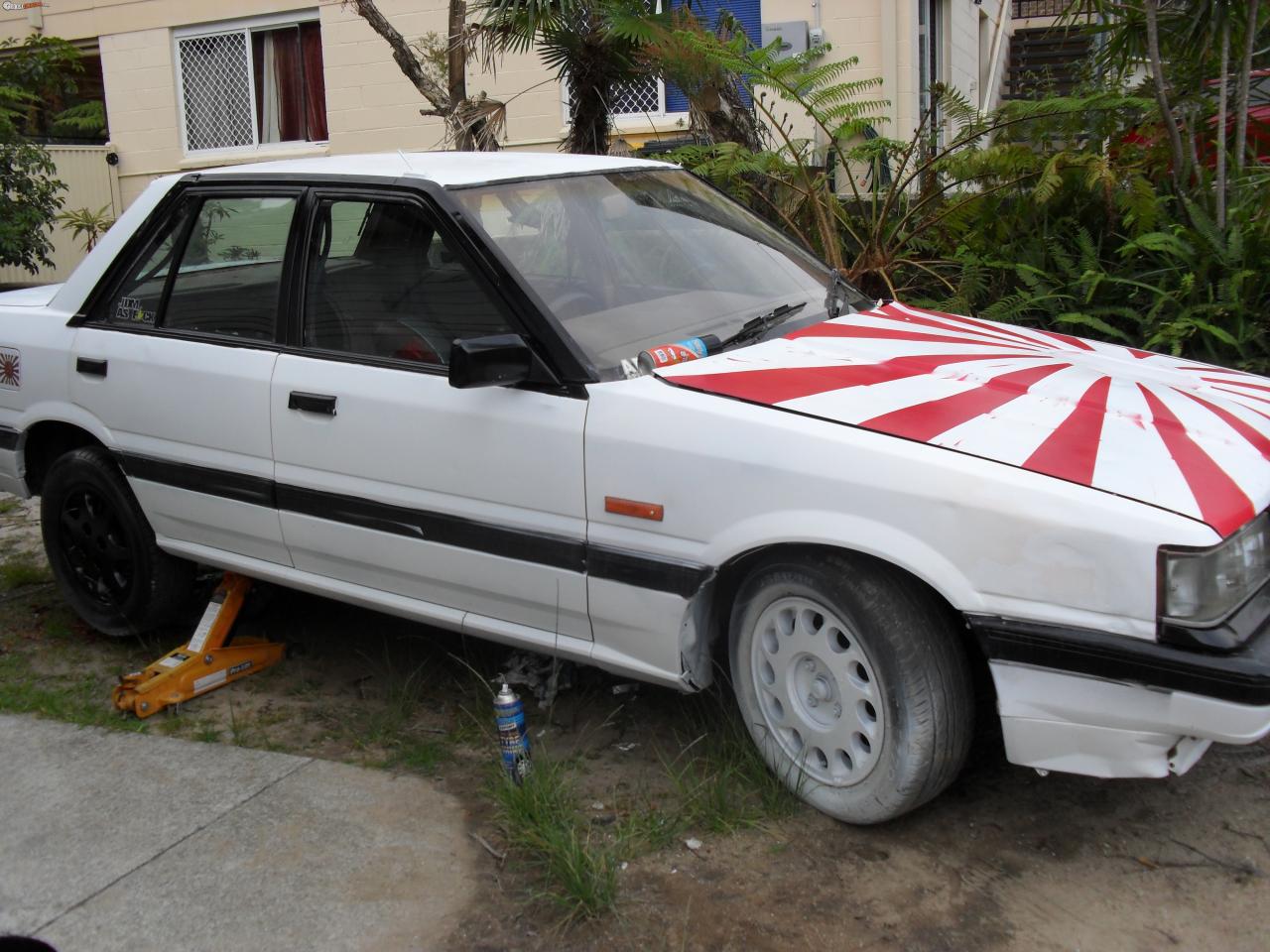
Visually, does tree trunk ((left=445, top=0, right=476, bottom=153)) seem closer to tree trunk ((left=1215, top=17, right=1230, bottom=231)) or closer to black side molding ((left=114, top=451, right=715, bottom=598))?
black side molding ((left=114, top=451, right=715, bottom=598))

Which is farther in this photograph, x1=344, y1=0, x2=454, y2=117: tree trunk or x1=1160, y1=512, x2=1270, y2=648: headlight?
x1=344, y1=0, x2=454, y2=117: tree trunk

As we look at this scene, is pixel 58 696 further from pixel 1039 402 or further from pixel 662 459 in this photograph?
pixel 1039 402

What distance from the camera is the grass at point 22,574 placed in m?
5.50

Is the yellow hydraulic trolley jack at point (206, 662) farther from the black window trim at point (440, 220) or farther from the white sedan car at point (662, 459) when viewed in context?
the black window trim at point (440, 220)

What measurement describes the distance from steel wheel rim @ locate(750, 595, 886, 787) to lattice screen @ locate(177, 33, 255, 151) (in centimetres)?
1150

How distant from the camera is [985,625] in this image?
2744mm

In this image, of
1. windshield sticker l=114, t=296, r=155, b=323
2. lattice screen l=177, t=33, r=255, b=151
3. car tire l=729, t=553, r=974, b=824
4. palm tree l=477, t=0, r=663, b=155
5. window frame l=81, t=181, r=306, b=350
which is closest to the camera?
car tire l=729, t=553, r=974, b=824

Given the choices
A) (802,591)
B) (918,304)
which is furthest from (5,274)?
(802,591)

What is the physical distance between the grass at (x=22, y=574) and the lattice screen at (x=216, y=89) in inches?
332

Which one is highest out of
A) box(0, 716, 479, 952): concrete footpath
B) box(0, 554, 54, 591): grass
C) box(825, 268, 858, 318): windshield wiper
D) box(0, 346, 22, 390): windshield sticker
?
box(825, 268, 858, 318): windshield wiper

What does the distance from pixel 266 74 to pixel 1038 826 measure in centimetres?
1201

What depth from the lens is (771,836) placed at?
3.18 meters

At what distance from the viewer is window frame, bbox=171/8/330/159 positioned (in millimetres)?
12641

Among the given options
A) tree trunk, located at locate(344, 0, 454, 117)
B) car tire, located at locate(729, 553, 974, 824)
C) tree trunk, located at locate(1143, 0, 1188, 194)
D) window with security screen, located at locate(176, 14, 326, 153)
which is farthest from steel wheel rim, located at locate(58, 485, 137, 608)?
window with security screen, located at locate(176, 14, 326, 153)
